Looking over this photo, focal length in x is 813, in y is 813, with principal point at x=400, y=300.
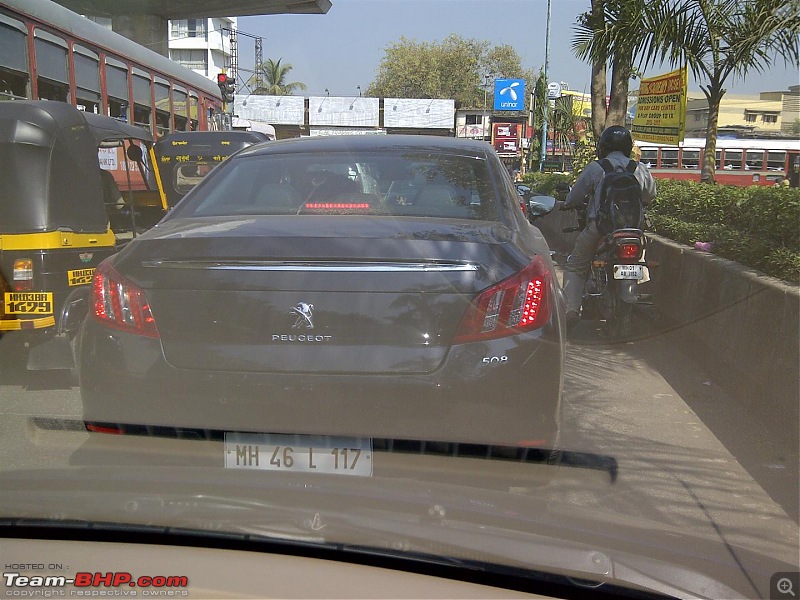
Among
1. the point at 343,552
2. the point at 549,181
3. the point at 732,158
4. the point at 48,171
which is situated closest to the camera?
the point at 343,552

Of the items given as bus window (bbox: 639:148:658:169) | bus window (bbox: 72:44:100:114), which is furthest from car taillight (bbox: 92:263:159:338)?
bus window (bbox: 639:148:658:169)

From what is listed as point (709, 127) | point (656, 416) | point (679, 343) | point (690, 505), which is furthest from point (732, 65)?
point (690, 505)

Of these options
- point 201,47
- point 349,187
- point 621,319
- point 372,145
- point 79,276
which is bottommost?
point 621,319

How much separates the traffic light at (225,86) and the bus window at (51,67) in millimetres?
6740

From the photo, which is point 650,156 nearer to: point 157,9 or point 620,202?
point 157,9

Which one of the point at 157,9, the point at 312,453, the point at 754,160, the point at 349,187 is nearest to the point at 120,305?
the point at 312,453

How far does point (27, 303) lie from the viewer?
213 inches

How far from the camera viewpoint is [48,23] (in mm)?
9570

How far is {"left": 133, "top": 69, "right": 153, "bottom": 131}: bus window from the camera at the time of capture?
41.0 feet

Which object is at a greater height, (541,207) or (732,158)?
(732,158)

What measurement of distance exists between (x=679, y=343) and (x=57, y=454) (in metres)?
5.12

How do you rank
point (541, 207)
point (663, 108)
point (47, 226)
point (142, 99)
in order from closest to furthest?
point (47, 226) < point (541, 207) < point (663, 108) < point (142, 99)

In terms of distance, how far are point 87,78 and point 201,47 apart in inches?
2750

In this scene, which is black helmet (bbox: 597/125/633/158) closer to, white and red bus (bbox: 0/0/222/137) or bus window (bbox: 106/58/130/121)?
white and red bus (bbox: 0/0/222/137)
